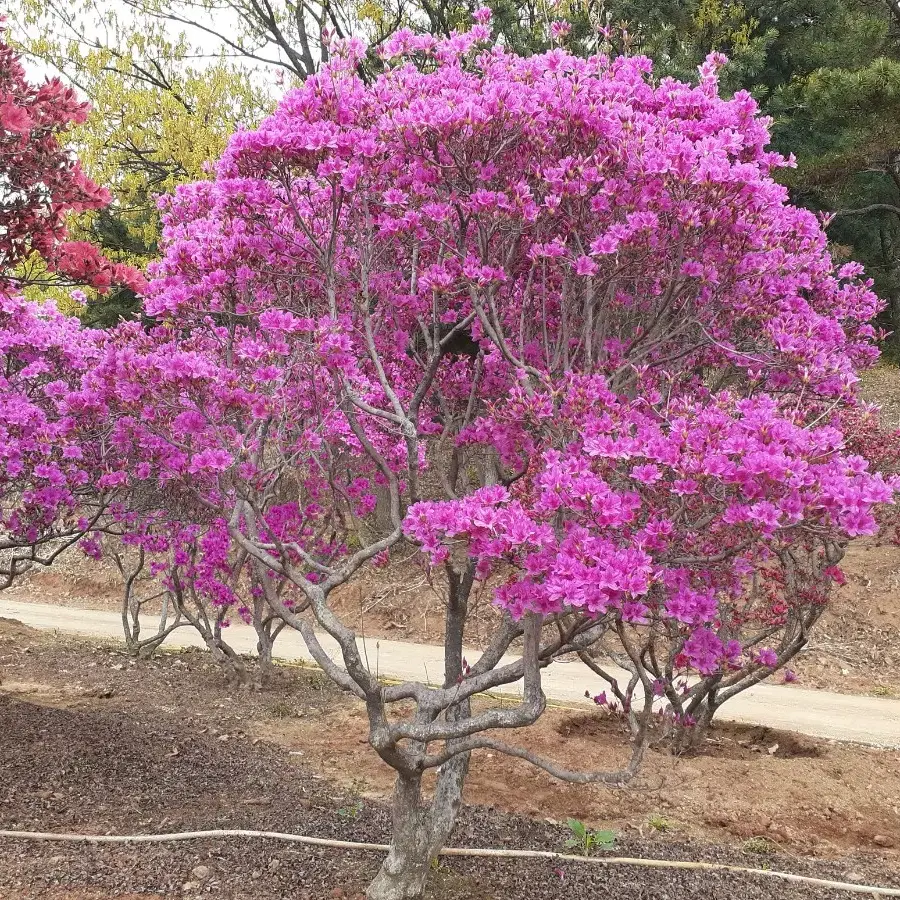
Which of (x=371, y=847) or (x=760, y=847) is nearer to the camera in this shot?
(x=371, y=847)

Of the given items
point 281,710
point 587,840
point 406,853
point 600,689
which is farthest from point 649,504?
point 600,689

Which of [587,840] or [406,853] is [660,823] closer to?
[587,840]

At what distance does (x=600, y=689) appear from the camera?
32.3ft

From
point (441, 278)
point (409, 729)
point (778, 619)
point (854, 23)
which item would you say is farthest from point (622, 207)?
point (854, 23)

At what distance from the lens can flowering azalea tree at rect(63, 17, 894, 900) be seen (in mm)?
3100

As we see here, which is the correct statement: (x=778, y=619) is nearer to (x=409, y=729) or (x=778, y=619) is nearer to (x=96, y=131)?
(x=409, y=729)

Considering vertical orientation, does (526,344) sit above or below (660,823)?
above

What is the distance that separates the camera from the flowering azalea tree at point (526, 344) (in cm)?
310

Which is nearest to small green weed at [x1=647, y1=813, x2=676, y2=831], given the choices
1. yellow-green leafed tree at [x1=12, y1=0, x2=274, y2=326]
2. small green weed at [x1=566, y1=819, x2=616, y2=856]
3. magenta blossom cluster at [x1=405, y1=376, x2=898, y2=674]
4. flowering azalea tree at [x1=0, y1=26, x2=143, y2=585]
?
small green weed at [x1=566, y1=819, x2=616, y2=856]

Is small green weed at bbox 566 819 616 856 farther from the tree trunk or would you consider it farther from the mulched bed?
the tree trunk

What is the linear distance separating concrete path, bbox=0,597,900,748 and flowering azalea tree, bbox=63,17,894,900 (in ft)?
7.93

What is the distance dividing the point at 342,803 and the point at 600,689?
16.0 ft

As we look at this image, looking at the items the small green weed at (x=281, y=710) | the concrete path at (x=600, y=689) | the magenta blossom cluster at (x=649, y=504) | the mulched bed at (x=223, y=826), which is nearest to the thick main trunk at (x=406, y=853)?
the mulched bed at (x=223, y=826)

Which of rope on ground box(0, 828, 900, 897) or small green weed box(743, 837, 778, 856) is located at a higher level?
small green weed box(743, 837, 778, 856)
